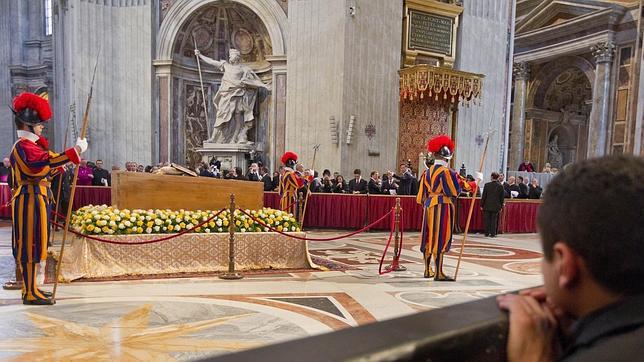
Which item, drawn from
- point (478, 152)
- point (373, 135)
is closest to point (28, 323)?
point (373, 135)

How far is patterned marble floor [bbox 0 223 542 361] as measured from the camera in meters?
4.05

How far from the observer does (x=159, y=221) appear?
7199mm

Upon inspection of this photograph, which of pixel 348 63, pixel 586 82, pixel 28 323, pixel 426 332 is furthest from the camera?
pixel 586 82

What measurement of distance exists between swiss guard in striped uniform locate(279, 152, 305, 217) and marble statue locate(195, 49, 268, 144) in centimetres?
665

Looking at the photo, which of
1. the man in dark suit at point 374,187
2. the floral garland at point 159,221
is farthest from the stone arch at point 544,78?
the floral garland at point 159,221

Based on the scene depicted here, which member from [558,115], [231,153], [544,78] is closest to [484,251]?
[231,153]

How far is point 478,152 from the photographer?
17.6 meters

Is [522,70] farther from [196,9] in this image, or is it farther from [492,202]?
[196,9]

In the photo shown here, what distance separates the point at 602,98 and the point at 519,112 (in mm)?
5422

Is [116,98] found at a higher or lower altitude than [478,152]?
higher

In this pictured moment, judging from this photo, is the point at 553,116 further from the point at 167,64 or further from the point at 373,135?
the point at 167,64

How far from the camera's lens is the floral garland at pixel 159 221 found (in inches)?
275

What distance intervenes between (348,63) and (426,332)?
14696mm

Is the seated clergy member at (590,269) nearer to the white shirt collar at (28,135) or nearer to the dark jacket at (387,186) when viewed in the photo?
the white shirt collar at (28,135)
